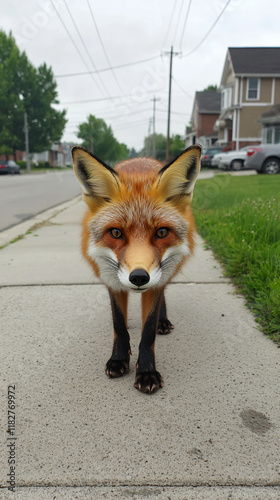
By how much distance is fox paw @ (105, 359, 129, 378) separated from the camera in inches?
99.9

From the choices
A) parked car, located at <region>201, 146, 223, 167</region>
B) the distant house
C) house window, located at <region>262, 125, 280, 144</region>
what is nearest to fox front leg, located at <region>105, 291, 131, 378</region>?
parked car, located at <region>201, 146, 223, 167</region>

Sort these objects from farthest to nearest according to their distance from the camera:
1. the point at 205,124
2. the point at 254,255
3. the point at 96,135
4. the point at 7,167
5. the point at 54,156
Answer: the point at 54,156 → the point at 205,124 → the point at 96,135 → the point at 7,167 → the point at 254,255

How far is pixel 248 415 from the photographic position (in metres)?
2.12

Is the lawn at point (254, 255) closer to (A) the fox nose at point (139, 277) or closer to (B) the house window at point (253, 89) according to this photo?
(A) the fox nose at point (139, 277)

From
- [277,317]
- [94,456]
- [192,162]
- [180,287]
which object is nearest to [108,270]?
[192,162]

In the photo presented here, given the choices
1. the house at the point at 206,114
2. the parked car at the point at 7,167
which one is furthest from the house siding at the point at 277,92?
the parked car at the point at 7,167

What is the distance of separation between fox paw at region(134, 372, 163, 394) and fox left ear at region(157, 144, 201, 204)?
1.08 meters

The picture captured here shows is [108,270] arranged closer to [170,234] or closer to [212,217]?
[170,234]

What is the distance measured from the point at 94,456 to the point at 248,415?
0.85 m

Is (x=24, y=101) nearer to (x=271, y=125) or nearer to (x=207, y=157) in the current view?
(x=207, y=157)

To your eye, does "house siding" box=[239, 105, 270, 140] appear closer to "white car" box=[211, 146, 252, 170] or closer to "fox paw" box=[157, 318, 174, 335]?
"white car" box=[211, 146, 252, 170]

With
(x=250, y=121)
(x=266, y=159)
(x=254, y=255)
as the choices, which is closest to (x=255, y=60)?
(x=250, y=121)

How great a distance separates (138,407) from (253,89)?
3903 cm

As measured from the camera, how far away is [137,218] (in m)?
2.12
